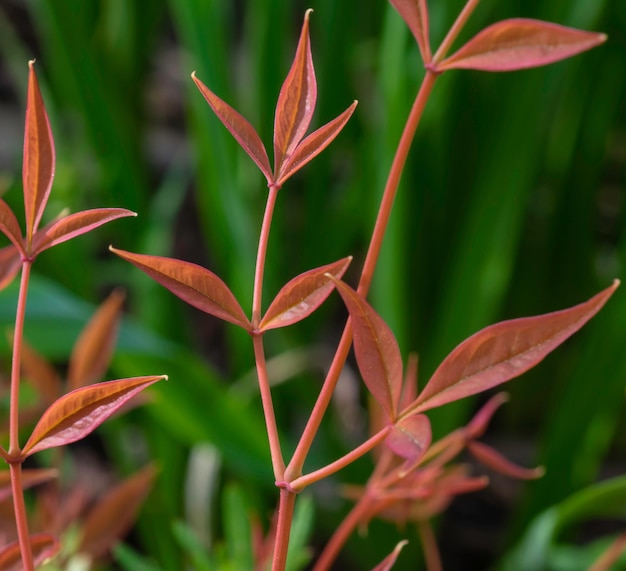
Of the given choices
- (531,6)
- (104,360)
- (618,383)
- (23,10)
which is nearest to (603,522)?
(618,383)

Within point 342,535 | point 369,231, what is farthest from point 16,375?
point 369,231

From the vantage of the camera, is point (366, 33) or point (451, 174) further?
point (366, 33)

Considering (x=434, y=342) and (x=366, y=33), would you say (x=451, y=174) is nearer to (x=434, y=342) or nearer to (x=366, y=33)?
(x=434, y=342)

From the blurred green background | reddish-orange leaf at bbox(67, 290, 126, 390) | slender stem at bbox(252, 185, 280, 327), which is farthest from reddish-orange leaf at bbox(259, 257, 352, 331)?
the blurred green background

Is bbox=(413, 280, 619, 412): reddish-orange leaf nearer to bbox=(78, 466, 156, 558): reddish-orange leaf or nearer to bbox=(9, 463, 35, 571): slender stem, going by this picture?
bbox=(9, 463, 35, 571): slender stem

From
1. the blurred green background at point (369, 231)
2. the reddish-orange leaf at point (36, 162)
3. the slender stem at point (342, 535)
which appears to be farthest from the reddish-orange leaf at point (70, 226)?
the blurred green background at point (369, 231)

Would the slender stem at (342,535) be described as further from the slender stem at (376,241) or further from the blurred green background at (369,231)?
the blurred green background at (369,231)
